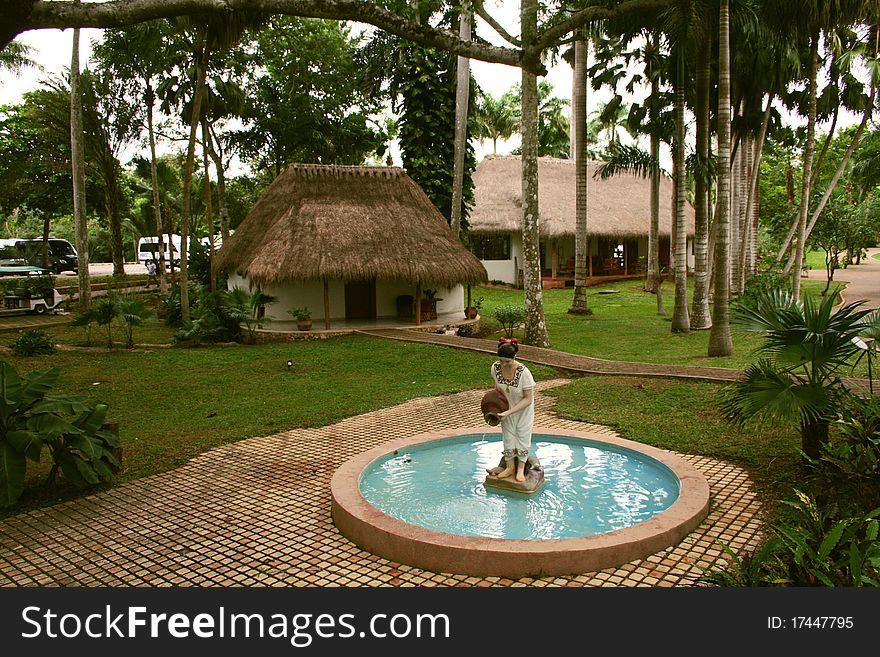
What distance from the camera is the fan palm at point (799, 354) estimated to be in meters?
5.70

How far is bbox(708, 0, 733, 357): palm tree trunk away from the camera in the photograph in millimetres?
12711

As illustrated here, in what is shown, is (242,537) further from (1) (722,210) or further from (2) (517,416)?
(1) (722,210)

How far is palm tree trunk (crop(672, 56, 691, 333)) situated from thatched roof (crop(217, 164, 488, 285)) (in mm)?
5491

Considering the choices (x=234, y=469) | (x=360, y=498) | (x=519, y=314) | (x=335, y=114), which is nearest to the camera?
(x=360, y=498)

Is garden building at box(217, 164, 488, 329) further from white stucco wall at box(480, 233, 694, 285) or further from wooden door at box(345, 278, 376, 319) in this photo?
white stucco wall at box(480, 233, 694, 285)

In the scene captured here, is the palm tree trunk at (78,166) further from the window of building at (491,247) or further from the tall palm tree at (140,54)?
the window of building at (491,247)

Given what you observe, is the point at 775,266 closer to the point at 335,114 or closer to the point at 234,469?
the point at 335,114

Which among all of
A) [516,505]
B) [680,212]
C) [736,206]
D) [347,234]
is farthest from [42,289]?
[736,206]

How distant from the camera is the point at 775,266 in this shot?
2250cm

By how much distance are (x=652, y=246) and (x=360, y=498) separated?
780 inches

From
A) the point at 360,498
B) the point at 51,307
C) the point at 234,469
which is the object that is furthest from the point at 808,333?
the point at 51,307

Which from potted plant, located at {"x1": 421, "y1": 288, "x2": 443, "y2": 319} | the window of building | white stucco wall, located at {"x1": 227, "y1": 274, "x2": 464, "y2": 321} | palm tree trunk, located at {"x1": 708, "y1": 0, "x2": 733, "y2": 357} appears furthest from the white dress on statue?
the window of building

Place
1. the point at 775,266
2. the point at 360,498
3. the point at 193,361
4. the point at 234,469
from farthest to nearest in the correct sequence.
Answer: the point at 775,266, the point at 193,361, the point at 234,469, the point at 360,498

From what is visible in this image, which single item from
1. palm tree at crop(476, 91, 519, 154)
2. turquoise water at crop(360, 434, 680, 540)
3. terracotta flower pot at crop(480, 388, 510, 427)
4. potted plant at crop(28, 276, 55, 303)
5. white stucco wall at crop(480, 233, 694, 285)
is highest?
palm tree at crop(476, 91, 519, 154)
